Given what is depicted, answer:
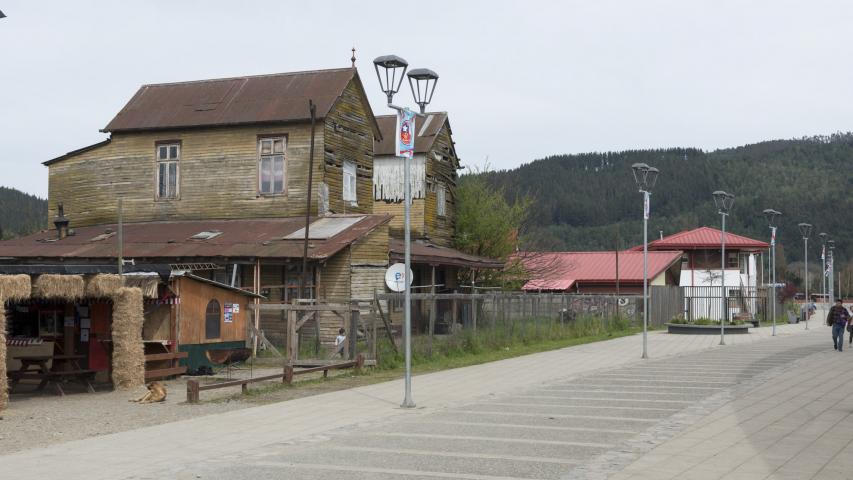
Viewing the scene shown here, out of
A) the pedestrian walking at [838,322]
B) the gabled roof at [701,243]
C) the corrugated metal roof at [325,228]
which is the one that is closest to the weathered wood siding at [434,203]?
the corrugated metal roof at [325,228]

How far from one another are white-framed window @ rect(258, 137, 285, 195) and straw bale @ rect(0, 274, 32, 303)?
64.3 ft

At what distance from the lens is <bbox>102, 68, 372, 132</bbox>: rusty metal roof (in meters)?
36.6

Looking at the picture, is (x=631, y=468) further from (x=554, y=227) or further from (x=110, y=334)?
(x=554, y=227)

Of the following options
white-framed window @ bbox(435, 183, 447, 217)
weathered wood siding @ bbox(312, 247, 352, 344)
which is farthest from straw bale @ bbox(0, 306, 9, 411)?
white-framed window @ bbox(435, 183, 447, 217)

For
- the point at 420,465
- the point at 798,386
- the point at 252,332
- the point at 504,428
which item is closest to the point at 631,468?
the point at 420,465

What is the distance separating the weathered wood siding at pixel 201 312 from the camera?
21219 mm

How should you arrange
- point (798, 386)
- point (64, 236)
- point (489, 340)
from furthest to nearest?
1. point (64, 236)
2. point (489, 340)
3. point (798, 386)

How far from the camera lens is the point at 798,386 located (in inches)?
742

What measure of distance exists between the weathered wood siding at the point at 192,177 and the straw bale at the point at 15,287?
1905 cm

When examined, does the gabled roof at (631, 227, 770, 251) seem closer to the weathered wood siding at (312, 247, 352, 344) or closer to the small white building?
the small white building

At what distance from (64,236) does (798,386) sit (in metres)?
27.6

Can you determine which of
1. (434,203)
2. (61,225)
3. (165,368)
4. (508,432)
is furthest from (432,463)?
(434,203)

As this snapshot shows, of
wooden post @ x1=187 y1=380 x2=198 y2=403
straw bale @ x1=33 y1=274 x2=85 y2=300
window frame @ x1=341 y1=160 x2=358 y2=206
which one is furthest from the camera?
window frame @ x1=341 y1=160 x2=358 y2=206

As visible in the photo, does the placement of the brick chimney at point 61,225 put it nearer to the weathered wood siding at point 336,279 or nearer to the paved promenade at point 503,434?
the weathered wood siding at point 336,279
